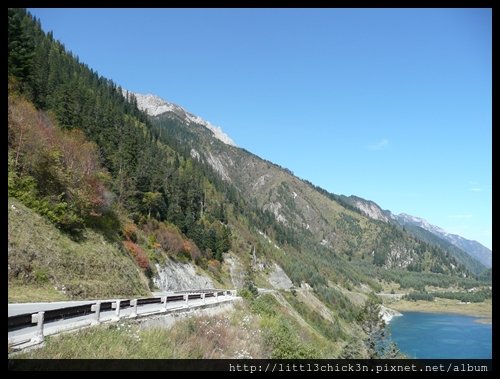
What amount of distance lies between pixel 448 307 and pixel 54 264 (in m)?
88.0

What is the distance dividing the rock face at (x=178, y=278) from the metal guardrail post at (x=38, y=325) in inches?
1352

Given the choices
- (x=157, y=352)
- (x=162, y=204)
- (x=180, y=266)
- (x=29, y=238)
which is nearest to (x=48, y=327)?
(x=157, y=352)

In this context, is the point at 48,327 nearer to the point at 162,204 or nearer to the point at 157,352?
the point at 157,352

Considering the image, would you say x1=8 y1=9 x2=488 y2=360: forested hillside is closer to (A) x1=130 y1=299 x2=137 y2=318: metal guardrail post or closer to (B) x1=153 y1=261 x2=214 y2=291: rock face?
(B) x1=153 y1=261 x2=214 y2=291: rock face

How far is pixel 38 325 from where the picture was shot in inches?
399

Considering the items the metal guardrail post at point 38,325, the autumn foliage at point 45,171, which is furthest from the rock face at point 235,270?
the metal guardrail post at point 38,325

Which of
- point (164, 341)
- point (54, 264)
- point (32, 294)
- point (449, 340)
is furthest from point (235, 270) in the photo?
point (164, 341)

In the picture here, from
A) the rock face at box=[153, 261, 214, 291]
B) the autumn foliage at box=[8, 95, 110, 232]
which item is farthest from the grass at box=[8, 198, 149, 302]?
the rock face at box=[153, 261, 214, 291]

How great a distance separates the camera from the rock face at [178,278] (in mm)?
46237

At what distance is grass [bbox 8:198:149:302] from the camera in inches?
590

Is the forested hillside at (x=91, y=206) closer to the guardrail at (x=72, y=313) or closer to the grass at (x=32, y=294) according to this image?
the grass at (x=32, y=294)

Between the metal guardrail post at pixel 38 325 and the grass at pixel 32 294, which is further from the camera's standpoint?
the grass at pixel 32 294
